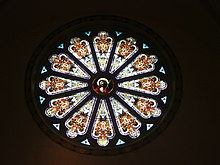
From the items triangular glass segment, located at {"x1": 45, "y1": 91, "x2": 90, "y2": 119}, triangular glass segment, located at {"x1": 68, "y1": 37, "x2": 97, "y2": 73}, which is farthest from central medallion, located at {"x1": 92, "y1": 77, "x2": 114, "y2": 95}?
triangular glass segment, located at {"x1": 68, "y1": 37, "x2": 97, "y2": 73}

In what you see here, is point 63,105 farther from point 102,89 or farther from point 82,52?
point 82,52

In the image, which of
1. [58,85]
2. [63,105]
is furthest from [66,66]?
[63,105]

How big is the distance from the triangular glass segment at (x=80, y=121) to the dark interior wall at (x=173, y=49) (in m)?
0.59

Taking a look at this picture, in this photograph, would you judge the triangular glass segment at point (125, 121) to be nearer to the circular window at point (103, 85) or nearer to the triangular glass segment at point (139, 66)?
the circular window at point (103, 85)

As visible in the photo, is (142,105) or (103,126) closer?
(103,126)

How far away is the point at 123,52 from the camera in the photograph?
12.5 meters

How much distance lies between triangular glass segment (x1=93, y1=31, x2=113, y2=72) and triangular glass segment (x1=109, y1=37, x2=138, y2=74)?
0.54 ft

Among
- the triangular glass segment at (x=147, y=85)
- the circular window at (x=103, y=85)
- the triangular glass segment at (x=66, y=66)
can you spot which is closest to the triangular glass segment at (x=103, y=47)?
the circular window at (x=103, y=85)

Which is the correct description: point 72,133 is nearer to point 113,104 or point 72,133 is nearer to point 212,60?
point 113,104

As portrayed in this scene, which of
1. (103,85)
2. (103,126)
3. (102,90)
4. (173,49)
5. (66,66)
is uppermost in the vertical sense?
(173,49)

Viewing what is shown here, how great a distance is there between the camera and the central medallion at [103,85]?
12.1 meters

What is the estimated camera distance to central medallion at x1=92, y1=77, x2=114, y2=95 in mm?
12117

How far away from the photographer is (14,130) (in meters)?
11.3

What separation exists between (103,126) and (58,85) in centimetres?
138
